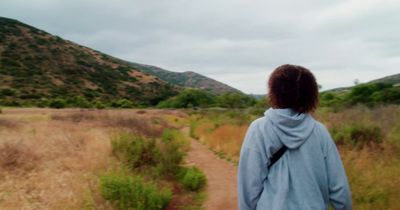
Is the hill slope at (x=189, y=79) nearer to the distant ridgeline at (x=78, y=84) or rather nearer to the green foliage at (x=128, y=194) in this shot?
the distant ridgeline at (x=78, y=84)

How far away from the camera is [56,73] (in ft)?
219

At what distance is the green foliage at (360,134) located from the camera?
1038 centimetres

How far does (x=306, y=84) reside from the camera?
2.59 meters

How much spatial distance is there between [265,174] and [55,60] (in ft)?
240

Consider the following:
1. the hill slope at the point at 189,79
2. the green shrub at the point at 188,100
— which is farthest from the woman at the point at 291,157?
the hill slope at the point at 189,79

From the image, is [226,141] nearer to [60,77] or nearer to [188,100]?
[60,77]

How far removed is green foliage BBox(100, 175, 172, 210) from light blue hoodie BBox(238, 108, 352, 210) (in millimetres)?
4293

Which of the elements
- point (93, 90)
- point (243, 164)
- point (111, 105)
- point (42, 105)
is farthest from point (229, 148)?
point (93, 90)

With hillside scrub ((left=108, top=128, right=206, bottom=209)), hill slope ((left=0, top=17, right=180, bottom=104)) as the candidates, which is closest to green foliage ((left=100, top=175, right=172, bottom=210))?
hillside scrub ((left=108, top=128, right=206, bottom=209))

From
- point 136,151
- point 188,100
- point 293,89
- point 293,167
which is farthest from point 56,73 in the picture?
point 293,167

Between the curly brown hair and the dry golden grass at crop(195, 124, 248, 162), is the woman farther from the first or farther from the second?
the dry golden grass at crop(195, 124, 248, 162)

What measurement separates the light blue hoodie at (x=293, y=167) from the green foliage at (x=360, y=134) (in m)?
8.14

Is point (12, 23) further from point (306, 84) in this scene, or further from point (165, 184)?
point (306, 84)

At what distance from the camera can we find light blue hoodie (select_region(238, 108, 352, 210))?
2.44 m
